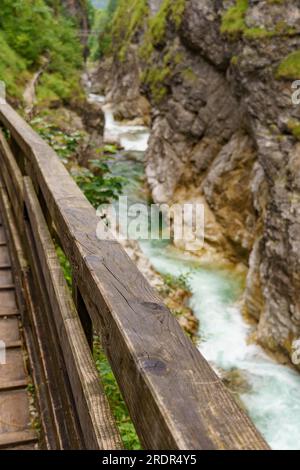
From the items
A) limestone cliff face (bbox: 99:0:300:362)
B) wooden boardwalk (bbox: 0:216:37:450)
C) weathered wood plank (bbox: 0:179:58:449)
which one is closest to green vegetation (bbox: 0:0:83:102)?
limestone cliff face (bbox: 99:0:300:362)

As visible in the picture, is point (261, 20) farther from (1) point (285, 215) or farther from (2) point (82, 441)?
(2) point (82, 441)

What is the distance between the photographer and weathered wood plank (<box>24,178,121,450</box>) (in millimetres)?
1425

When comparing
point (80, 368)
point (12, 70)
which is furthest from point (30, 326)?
point (12, 70)

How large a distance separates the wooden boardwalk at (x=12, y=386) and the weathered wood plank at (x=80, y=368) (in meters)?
0.84

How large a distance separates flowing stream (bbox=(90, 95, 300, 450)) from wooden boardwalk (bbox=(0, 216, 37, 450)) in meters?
5.28

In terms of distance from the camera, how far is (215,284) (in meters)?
11.7

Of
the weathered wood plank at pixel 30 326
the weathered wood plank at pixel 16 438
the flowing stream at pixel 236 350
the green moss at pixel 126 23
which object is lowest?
the flowing stream at pixel 236 350

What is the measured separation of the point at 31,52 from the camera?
1828cm

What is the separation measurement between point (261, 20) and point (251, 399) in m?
8.68

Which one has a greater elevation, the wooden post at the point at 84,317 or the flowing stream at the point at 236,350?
the wooden post at the point at 84,317

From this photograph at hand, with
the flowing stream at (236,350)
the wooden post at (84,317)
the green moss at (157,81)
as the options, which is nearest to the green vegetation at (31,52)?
the green moss at (157,81)

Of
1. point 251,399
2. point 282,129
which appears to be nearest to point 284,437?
point 251,399

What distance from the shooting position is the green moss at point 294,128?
31.4 ft

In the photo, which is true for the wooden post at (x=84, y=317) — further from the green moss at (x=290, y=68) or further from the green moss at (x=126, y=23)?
the green moss at (x=126, y=23)
